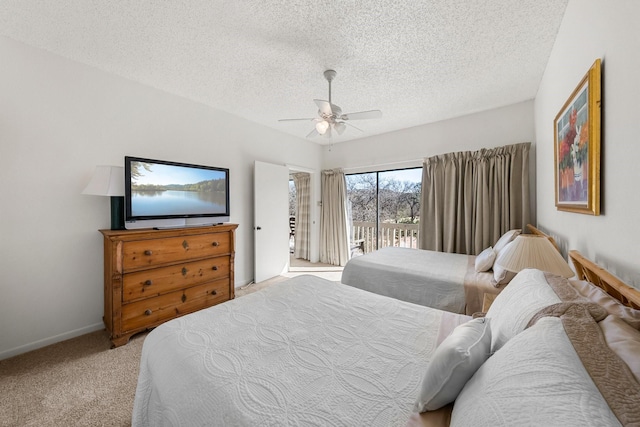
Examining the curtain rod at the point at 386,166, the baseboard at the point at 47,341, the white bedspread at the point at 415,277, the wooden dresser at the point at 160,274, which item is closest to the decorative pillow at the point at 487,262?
the white bedspread at the point at 415,277

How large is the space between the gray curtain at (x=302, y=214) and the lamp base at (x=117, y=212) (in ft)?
11.2

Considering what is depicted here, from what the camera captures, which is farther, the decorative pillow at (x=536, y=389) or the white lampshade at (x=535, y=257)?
the white lampshade at (x=535, y=257)

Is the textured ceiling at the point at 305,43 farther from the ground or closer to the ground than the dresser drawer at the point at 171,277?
farther from the ground

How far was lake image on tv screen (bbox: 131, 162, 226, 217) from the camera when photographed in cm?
240

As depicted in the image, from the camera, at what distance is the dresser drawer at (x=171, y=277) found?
222 centimetres

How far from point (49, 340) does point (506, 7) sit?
→ 4.46 m

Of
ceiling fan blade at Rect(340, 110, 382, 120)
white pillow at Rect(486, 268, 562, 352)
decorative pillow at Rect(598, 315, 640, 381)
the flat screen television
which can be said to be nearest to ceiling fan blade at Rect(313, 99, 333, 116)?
ceiling fan blade at Rect(340, 110, 382, 120)

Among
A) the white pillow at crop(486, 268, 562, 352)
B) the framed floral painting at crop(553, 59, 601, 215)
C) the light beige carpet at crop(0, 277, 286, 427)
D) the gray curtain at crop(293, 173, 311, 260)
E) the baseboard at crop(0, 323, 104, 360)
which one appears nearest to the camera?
the white pillow at crop(486, 268, 562, 352)

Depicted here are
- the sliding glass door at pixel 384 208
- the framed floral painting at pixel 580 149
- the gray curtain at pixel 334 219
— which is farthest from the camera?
the gray curtain at pixel 334 219

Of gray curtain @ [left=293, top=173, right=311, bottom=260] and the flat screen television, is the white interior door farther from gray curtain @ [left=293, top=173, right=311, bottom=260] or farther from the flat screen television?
gray curtain @ [left=293, top=173, right=311, bottom=260]

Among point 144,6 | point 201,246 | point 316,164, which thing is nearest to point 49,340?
point 201,246

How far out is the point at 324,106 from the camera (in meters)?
2.28

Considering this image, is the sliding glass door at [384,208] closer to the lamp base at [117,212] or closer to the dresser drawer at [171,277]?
the dresser drawer at [171,277]

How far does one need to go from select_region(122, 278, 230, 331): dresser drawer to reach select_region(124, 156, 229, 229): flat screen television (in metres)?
0.72
